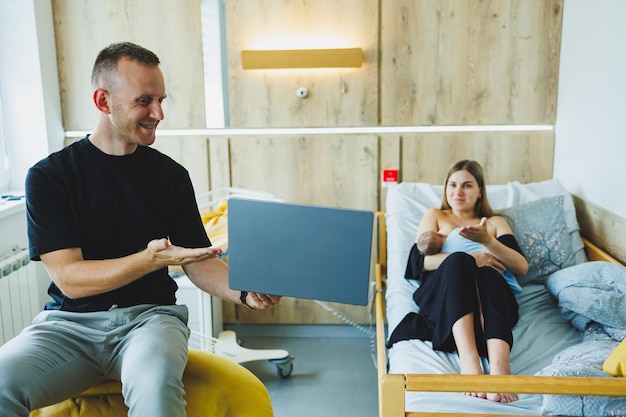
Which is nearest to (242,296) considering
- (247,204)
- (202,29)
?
(247,204)

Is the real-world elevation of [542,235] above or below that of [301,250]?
below

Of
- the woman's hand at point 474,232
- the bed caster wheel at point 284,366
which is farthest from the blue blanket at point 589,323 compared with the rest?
the bed caster wheel at point 284,366

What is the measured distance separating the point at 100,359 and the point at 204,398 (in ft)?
0.95

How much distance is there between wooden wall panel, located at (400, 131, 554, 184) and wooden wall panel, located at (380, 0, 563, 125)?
0.08 meters

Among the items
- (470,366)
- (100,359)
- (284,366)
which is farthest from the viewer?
(284,366)

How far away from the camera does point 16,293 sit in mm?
2771

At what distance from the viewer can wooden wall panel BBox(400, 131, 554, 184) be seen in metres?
3.24

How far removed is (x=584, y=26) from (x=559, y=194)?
788mm

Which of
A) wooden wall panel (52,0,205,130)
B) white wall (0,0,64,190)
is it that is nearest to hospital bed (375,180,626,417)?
wooden wall panel (52,0,205,130)

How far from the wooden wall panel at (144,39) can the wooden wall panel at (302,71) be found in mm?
203

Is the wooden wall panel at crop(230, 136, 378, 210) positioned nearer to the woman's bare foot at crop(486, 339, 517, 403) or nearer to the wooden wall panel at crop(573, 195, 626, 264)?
the wooden wall panel at crop(573, 195, 626, 264)

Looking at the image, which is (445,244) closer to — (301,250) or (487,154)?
(487,154)

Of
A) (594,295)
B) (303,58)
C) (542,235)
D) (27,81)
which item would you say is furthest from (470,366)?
(27,81)

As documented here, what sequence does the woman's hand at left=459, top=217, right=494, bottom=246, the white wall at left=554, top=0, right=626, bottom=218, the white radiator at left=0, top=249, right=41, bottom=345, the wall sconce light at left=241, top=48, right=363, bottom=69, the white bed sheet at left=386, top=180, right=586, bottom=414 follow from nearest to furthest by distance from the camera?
the white bed sheet at left=386, top=180, right=586, bottom=414
the woman's hand at left=459, top=217, right=494, bottom=246
the white wall at left=554, top=0, right=626, bottom=218
the white radiator at left=0, top=249, right=41, bottom=345
the wall sconce light at left=241, top=48, right=363, bottom=69
